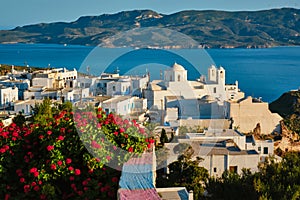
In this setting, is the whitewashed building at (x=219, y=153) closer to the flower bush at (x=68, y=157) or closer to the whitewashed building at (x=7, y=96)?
the flower bush at (x=68, y=157)

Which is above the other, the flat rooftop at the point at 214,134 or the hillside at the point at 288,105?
the flat rooftop at the point at 214,134

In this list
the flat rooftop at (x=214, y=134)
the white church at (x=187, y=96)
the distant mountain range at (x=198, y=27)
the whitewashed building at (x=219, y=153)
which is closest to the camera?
the whitewashed building at (x=219, y=153)

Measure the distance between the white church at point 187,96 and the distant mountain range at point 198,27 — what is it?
8788cm

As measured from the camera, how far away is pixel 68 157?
4.14m

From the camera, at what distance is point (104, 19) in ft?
514

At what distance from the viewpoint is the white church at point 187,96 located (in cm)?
1719

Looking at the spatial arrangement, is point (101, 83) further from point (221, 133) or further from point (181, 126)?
point (221, 133)

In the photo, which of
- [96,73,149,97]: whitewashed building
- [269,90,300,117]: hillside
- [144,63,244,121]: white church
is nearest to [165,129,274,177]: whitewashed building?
[144,63,244,121]: white church

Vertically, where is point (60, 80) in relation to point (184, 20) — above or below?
below

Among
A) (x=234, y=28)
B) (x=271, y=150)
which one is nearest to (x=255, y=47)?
(x=234, y=28)

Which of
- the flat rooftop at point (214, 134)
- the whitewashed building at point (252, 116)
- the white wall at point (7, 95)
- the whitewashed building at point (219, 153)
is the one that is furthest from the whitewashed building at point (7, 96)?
the whitewashed building at point (219, 153)

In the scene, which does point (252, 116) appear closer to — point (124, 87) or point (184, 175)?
point (124, 87)

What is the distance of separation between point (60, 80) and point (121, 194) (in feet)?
64.6

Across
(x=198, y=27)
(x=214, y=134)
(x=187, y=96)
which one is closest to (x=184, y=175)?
(x=214, y=134)
